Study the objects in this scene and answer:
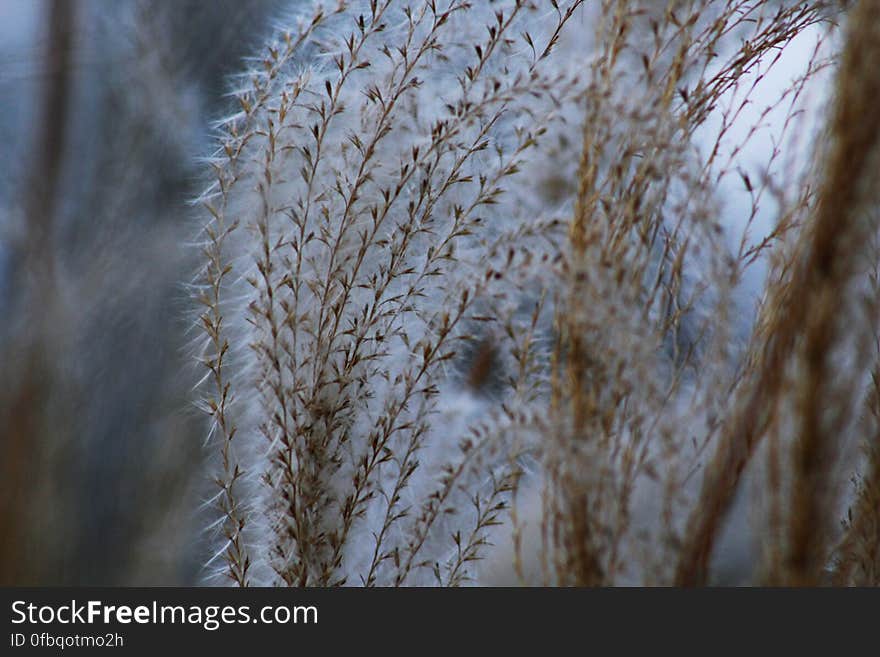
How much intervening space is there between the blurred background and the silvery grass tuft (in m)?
0.20

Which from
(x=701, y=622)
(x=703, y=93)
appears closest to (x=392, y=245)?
(x=703, y=93)

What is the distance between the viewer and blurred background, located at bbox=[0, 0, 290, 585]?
96 cm

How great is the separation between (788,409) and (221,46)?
845 mm

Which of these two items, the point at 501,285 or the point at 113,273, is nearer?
the point at 501,285

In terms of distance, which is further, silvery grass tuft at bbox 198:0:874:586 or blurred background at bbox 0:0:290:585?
blurred background at bbox 0:0:290:585

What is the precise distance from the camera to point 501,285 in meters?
0.69

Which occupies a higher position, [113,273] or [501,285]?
[113,273]

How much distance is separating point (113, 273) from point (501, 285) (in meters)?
0.55

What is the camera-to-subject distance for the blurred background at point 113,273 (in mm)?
Result: 958

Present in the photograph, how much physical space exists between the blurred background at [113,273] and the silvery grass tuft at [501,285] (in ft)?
0.65

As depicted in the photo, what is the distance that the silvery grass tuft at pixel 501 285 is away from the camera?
628 mm

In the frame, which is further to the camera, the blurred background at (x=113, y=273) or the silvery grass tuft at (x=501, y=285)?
the blurred background at (x=113, y=273)

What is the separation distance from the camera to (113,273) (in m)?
0.99

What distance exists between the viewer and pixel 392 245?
76 centimetres
